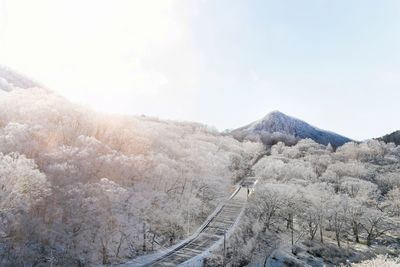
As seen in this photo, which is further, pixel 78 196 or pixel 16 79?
pixel 16 79

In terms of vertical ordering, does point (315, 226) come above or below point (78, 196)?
below

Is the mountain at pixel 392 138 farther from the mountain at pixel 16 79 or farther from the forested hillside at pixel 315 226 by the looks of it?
the mountain at pixel 16 79

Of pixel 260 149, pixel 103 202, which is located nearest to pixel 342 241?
pixel 103 202

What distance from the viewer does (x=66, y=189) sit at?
44469 mm

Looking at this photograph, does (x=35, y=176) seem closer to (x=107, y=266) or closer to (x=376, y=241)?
(x=107, y=266)

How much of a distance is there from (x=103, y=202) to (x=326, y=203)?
42314mm

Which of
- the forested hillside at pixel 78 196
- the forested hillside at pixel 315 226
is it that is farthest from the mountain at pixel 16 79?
the forested hillside at pixel 315 226

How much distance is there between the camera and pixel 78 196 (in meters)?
43.2

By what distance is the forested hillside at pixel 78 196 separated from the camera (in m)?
40.2

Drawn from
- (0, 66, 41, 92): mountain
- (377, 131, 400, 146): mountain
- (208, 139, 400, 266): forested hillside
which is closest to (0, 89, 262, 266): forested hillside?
(208, 139, 400, 266): forested hillside

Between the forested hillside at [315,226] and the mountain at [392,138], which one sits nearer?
the forested hillside at [315,226]

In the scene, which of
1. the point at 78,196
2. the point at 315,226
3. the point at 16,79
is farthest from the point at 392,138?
the point at 78,196

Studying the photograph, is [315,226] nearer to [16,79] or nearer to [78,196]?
[78,196]

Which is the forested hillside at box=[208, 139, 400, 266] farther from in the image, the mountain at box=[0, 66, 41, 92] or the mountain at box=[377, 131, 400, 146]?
the mountain at box=[377, 131, 400, 146]
